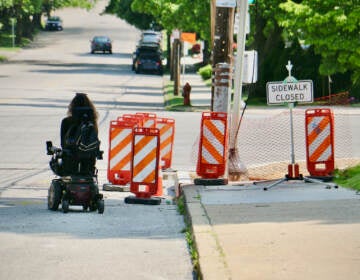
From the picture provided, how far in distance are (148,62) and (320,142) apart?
186ft

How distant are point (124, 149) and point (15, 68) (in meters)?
54.9

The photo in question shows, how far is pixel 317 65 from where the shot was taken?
46.9 metres

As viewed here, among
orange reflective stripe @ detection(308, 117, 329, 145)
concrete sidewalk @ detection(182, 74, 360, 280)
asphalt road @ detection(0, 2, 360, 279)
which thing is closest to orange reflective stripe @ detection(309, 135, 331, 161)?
orange reflective stripe @ detection(308, 117, 329, 145)

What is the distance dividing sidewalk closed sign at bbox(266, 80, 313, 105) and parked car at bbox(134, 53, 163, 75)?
5699 cm

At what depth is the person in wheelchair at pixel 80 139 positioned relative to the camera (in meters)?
14.9

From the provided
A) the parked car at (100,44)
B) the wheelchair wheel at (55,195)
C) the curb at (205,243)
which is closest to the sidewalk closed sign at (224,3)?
the curb at (205,243)

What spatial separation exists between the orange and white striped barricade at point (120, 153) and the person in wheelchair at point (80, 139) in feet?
13.1

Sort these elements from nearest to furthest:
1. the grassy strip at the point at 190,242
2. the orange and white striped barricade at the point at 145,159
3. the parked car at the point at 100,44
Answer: the grassy strip at the point at 190,242 < the orange and white striped barricade at the point at 145,159 < the parked car at the point at 100,44

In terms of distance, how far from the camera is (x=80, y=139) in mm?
14945

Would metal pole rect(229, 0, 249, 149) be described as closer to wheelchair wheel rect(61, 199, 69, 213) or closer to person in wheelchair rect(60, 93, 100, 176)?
person in wheelchair rect(60, 93, 100, 176)

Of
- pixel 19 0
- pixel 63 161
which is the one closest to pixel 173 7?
pixel 19 0

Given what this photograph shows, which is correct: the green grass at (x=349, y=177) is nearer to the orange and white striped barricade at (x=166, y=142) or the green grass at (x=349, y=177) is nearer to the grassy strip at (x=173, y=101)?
the orange and white striped barricade at (x=166, y=142)

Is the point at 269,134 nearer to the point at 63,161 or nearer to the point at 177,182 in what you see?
the point at 177,182

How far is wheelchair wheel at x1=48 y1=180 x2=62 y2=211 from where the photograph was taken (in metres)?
14.9
